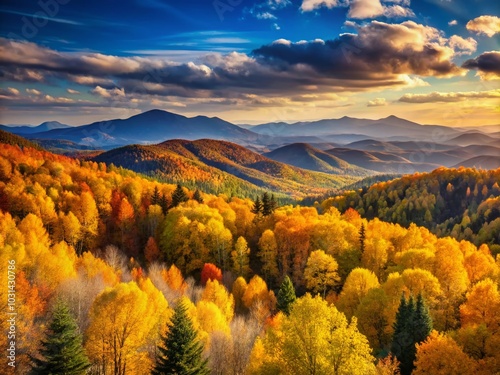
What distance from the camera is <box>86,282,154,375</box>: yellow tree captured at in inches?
1657

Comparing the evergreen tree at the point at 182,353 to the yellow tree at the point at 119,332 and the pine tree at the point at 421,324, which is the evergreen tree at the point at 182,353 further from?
the pine tree at the point at 421,324

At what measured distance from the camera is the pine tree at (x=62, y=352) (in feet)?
107

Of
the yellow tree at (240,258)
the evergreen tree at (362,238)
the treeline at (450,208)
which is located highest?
the evergreen tree at (362,238)

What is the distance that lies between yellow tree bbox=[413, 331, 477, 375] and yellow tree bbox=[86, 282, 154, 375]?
→ 3127cm

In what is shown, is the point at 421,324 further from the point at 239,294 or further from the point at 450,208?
the point at 450,208

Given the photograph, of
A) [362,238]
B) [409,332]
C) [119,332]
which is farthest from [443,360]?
[362,238]

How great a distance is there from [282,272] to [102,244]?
167 ft

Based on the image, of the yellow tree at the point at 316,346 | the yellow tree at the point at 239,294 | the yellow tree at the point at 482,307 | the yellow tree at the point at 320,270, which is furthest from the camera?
the yellow tree at the point at 320,270

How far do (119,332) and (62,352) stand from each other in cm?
1085

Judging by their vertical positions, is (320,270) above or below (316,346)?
below

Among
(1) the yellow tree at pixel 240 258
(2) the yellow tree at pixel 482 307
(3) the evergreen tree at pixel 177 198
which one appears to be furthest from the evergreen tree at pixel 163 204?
(2) the yellow tree at pixel 482 307

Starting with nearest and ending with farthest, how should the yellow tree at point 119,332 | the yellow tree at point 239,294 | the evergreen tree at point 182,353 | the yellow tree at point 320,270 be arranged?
the evergreen tree at point 182,353, the yellow tree at point 119,332, the yellow tree at point 239,294, the yellow tree at point 320,270

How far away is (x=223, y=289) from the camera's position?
227 feet

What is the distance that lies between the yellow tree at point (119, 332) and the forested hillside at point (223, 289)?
0.13m
